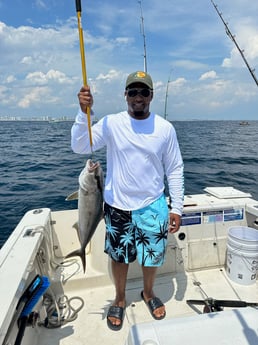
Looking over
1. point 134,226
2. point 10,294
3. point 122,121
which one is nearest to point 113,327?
point 134,226

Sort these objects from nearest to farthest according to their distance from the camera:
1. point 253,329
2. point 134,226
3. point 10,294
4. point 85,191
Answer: point 253,329, point 10,294, point 85,191, point 134,226

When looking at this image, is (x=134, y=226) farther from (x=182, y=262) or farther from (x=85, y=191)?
(x=182, y=262)

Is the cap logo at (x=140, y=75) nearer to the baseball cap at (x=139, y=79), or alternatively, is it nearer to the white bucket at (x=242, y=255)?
the baseball cap at (x=139, y=79)

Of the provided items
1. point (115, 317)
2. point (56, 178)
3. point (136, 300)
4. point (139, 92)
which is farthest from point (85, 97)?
point (56, 178)

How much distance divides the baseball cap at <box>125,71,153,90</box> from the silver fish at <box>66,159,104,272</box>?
728mm

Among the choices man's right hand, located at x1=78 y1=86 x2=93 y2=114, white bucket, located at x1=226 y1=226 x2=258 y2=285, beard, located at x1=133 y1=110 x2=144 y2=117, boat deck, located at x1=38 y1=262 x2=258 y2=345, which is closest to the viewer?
man's right hand, located at x1=78 y1=86 x2=93 y2=114

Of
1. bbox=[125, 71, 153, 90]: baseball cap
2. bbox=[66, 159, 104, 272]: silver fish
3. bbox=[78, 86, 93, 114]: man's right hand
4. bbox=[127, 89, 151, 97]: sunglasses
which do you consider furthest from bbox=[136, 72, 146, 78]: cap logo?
bbox=[66, 159, 104, 272]: silver fish

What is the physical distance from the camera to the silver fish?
219 cm

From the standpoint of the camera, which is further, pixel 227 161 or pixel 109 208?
pixel 227 161

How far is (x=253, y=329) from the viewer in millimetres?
1306

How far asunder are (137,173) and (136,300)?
146 cm

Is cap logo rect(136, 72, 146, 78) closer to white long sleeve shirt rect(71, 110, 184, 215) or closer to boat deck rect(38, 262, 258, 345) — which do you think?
white long sleeve shirt rect(71, 110, 184, 215)

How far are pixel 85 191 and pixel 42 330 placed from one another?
A: 52.2 inches

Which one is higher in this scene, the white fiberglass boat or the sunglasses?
the sunglasses
